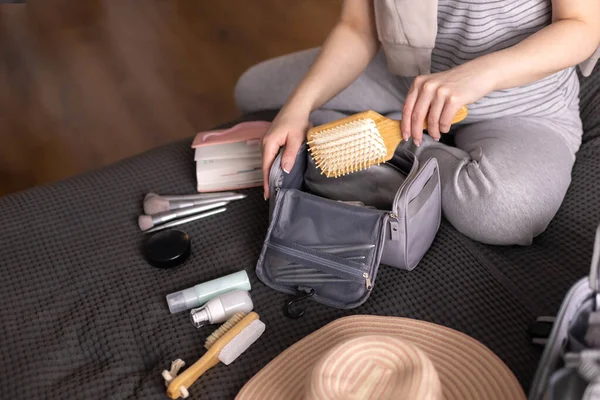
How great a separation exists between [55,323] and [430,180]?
575mm

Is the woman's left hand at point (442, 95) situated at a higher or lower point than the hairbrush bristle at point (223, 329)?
higher

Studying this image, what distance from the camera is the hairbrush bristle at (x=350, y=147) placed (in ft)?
2.79

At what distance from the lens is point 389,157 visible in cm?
86

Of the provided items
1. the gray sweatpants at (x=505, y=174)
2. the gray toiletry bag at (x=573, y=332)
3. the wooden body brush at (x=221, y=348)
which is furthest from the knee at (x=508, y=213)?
the wooden body brush at (x=221, y=348)

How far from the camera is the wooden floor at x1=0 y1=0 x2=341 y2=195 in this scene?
1.73 metres

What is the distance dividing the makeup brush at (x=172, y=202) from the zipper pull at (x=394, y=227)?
12.8 inches

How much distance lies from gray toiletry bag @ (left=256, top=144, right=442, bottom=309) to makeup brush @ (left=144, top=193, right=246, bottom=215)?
0.16m

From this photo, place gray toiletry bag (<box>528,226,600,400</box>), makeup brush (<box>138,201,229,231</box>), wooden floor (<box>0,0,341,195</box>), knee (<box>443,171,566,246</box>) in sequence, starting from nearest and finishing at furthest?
gray toiletry bag (<box>528,226,600,400</box>) → knee (<box>443,171,566,246</box>) → makeup brush (<box>138,201,229,231</box>) → wooden floor (<box>0,0,341,195</box>)

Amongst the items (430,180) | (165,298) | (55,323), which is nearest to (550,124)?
(430,180)

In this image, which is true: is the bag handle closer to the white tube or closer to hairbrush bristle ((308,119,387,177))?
hairbrush bristle ((308,119,387,177))

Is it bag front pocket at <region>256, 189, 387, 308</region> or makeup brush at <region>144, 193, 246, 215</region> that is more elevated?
bag front pocket at <region>256, 189, 387, 308</region>

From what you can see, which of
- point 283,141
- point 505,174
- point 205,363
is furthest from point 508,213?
point 205,363

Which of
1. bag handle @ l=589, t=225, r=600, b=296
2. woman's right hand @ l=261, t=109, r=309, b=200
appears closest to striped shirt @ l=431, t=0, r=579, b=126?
woman's right hand @ l=261, t=109, r=309, b=200

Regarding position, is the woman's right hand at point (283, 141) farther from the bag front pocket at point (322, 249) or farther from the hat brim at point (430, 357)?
the hat brim at point (430, 357)
